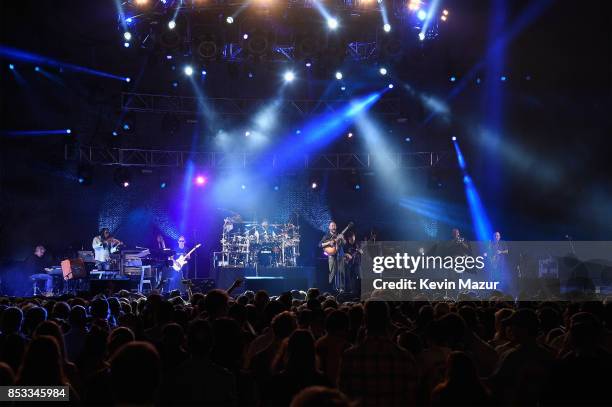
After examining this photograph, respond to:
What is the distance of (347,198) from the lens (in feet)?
82.6

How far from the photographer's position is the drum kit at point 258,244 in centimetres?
2177

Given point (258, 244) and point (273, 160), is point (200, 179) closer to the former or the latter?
point (273, 160)

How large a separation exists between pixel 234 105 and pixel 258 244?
217 inches

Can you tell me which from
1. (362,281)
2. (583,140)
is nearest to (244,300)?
(362,281)

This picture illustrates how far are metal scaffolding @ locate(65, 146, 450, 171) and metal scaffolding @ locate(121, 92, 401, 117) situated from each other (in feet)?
5.32

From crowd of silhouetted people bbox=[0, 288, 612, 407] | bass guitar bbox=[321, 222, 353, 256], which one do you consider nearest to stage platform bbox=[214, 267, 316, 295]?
bass guitar bbox=[321, 222, 353, 256]

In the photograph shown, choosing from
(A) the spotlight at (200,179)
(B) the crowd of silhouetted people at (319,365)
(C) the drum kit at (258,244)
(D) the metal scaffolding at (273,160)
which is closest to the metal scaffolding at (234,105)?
(D) the metal scaffolding at (273,160)

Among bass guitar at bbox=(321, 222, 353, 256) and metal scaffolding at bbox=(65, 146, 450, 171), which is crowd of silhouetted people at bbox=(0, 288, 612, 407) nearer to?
bass guitar at bbox=(321, 222, 353, 256)

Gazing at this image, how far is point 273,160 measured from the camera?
939 inches

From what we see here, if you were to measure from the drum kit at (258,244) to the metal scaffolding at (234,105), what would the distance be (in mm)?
4308

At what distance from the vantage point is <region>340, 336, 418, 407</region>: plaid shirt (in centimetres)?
414

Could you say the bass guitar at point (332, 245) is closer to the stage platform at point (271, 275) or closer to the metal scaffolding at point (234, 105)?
the stage platform at point (271, 275)

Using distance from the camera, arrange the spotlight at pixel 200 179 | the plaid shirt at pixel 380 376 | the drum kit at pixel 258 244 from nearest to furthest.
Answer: the plaid shirt at pixel 380 376 < the drum kit at pixel 258 244 < the spotlight at pixel 200 179

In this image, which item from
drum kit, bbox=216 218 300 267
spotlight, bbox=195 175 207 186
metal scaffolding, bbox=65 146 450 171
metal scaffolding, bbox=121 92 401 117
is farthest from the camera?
spotlight, bbox=195 175 207 186
